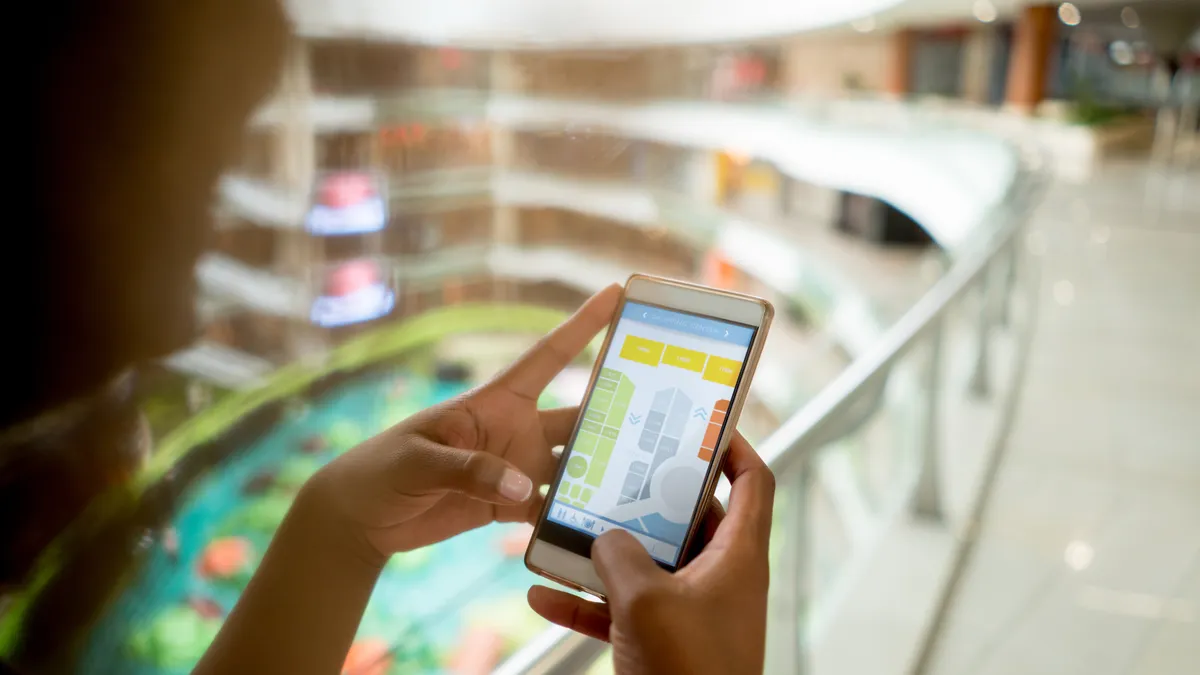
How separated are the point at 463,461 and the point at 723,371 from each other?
20 centimetres

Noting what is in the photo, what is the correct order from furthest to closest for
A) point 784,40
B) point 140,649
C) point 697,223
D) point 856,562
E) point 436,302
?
point 436,302 < point 784,40 < point 697,223 < point 140,649 < point 856,562

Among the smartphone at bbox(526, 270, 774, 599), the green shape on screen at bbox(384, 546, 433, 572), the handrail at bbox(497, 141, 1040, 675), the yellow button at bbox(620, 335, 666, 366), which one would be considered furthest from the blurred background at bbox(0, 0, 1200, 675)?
the green shape on screen at bbox(384, 546, 433, 572)

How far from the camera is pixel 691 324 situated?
2.16ft

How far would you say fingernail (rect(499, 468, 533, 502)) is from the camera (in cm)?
53

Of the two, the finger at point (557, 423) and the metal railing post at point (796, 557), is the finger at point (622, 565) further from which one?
the metal railing post at point (796, 557)

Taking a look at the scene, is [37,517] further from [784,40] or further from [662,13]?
[784,40]

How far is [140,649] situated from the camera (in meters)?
13.9

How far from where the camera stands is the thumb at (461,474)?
0.53 m

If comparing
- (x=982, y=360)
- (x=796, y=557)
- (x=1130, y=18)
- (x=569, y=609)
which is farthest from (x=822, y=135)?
(x=569, y=609)

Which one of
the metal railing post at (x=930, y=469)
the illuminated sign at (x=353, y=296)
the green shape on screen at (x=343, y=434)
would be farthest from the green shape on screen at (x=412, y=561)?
the metal railing post at (x=930, y=469)

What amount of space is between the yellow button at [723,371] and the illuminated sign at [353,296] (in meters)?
19.6

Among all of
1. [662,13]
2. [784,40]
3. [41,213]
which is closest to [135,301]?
[41,213]

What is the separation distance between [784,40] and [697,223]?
5824 mm

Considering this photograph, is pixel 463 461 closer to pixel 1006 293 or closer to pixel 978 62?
pixel 1006 293
